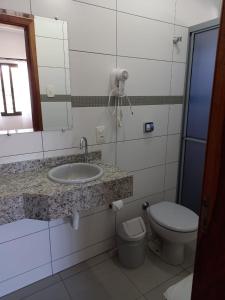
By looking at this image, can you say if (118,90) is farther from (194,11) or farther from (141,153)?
(194,11)

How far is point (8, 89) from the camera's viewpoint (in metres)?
1.38

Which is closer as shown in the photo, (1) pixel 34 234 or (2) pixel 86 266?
(1) pixel 34 234

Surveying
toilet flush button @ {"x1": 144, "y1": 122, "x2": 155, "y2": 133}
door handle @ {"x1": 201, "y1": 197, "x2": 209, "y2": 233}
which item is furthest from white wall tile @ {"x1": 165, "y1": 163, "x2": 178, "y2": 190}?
door handle @ {"x1": 201, "y1": 197, "x2": 209, "y2": 233}

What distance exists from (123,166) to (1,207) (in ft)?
3.39

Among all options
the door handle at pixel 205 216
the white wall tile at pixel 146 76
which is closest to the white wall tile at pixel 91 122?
the white wall tile at pixel 146 76

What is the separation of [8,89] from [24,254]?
115cm

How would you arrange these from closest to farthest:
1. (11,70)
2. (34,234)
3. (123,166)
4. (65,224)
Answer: (11,70) → (34,234) → (65,224) → (123,166)

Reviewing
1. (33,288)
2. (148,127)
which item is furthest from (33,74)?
(33,288)

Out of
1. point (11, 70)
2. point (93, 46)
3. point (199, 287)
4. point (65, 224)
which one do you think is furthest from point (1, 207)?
point (93, 46)

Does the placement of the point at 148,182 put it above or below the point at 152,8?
below

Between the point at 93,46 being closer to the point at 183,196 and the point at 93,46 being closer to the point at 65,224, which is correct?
the point at 65,224

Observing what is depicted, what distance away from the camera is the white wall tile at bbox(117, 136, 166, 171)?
6.13 ft

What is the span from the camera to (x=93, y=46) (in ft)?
5.09

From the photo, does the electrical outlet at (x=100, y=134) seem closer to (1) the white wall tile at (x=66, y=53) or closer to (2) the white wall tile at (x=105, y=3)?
(1) the white wall tile at (x=66, y=53)
